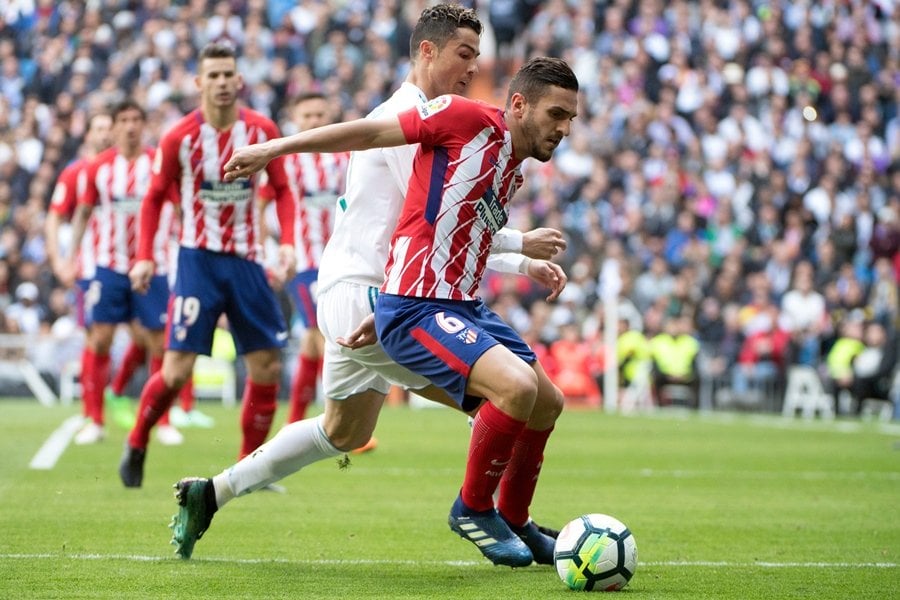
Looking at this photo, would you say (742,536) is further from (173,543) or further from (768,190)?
(768,190)

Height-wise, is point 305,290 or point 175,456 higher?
point 305,290

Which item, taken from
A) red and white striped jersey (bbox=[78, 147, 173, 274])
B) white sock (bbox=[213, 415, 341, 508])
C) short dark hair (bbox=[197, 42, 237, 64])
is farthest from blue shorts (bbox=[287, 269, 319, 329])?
white sock (bbox=[213, 415, 341, 508])

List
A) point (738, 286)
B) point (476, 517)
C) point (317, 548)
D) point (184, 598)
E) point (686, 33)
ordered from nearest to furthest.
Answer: point (184, 598) → point (476, 517) → point (317, 548) → point (738, 286) → point (686, 33)

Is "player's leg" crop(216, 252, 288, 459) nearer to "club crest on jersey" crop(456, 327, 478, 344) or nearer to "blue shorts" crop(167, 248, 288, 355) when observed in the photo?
"blue shorts" crop(167, 248, 288, 355)

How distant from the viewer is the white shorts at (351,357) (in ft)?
20.7

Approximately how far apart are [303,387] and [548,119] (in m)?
6.11

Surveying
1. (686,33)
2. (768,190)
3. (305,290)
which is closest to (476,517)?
(305,290)

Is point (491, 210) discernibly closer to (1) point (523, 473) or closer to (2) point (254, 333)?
(1) point (523, 473)

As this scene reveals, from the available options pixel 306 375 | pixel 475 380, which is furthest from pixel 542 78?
pixel 306 375

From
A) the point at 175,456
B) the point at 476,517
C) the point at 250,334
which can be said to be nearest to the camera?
the point at 476,517

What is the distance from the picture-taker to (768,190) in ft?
82.1

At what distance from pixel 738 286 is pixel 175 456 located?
13.4 meters

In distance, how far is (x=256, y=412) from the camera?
8.88 m

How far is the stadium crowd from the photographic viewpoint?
22922mm
